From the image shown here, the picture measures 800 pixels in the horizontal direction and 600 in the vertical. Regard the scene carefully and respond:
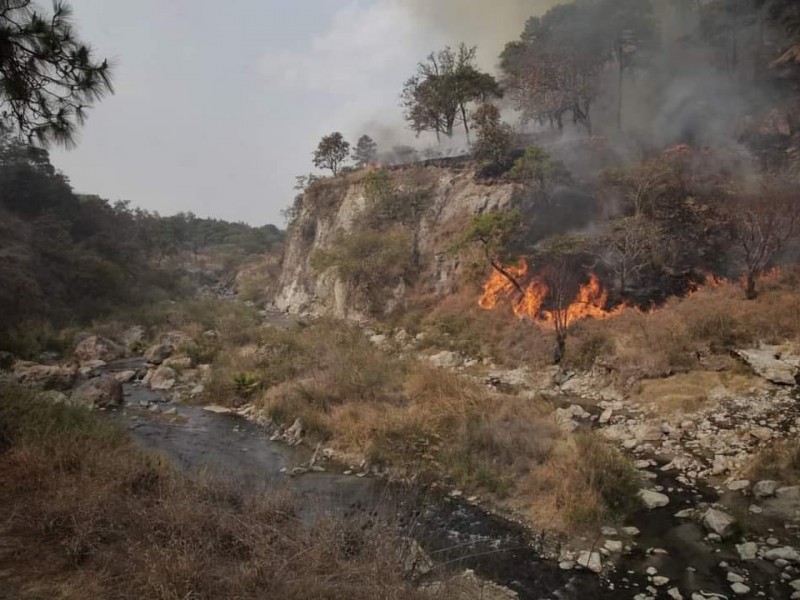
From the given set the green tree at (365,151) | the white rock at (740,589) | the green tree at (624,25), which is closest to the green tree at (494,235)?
the white rock at (740,589)

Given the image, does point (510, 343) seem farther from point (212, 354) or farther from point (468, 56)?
point (468, 56)

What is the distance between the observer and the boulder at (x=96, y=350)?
23.9 meters

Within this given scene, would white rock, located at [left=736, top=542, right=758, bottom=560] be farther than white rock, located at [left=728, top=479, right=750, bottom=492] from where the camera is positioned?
No

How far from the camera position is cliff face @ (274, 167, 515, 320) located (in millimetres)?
30562

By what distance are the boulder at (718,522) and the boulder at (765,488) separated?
3.37 feet

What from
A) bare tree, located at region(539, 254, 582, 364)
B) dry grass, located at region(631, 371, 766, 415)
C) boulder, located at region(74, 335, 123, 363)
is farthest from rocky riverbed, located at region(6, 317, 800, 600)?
boulder, located at region(74, 335, 123, 363)

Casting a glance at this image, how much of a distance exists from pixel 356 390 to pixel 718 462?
9116 mm

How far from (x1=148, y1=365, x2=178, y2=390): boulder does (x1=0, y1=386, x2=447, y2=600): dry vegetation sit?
10.7 metres

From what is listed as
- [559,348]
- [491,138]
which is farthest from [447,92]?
[559,348]

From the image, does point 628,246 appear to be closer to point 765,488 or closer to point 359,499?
point 765,488

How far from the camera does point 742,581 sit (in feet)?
22.5

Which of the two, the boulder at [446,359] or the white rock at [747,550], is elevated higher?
the boulder at [446,359]

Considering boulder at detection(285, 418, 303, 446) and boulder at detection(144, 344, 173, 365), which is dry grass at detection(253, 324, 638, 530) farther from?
boulder at detection(144, 344, 173, 365)

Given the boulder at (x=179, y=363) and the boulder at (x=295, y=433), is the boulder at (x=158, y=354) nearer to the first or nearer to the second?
the boulder at (x=179, y=363)
